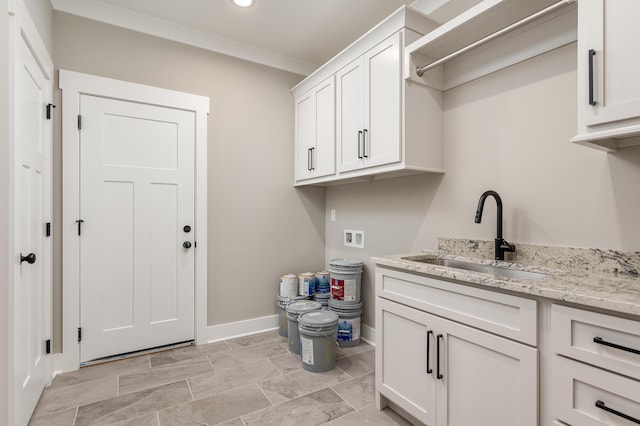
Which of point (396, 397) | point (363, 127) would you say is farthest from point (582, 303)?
point (363, 127)

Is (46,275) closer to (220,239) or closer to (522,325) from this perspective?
(220,239)

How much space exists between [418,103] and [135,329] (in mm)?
2838

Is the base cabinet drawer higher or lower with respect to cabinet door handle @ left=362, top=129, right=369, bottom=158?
lower

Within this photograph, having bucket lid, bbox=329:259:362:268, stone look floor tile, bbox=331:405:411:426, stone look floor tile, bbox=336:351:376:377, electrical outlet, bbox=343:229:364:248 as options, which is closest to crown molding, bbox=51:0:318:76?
electrical outlet, bbox=343:229:364:248

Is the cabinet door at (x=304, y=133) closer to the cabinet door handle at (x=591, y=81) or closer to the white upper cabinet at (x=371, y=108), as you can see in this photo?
the white upper cabinet at (x=371, y=108)

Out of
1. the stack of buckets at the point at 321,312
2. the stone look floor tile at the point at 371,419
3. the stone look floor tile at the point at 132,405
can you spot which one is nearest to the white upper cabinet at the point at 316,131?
the stack of buckets at the point at 321,312

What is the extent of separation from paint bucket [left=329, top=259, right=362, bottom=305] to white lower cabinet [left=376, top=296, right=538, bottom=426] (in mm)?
946

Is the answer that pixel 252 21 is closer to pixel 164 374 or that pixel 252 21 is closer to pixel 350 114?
pixel 350 114

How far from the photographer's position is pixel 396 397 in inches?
74.2

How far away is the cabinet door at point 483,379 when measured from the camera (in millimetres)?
1284

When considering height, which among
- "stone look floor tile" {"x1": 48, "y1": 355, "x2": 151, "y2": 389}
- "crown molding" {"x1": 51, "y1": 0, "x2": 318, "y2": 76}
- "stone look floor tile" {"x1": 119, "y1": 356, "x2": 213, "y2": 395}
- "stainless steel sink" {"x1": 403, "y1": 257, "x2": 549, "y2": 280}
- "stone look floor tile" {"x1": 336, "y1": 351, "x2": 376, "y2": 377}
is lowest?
"stone look floor tile" {"x1": 48, "y1": 355, "x2": 151, "y2": 389}

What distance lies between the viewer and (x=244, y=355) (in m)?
2.78

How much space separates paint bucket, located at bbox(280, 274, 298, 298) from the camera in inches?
129

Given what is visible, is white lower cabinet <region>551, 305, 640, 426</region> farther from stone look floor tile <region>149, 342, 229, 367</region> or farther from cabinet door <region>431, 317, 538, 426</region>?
stone look floor tile <region>149, 342, 229, 367</region>
